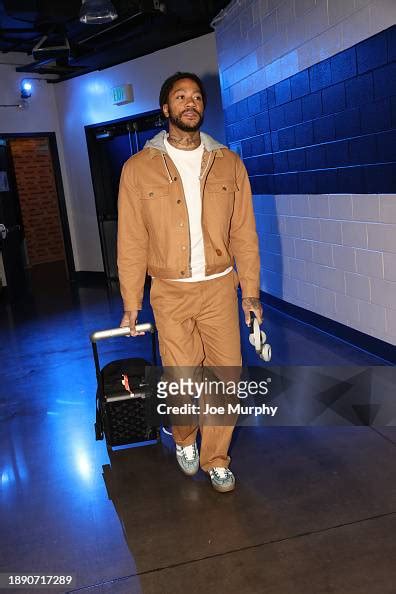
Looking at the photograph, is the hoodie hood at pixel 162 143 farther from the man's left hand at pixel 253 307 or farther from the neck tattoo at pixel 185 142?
the man's left hand at pixel 253 307

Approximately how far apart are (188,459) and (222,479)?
213mm

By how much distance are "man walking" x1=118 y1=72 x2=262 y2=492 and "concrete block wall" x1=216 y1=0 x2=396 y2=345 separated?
1394mm

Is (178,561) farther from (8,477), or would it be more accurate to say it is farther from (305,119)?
(305,119)

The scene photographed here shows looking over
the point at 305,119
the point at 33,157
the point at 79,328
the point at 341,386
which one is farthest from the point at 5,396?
the point at 33,157

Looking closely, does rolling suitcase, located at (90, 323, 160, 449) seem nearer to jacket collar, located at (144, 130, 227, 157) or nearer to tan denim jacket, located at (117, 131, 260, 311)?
tan denim jacket, located at (117, 131, 260, 311)

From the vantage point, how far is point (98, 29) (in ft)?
19.0

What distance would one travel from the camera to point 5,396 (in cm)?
388

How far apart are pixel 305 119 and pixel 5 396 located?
2.91 metres

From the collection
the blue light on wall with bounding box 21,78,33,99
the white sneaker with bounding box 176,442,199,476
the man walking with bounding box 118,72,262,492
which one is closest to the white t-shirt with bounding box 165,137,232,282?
the man walking with bounding box 118,72,262,492

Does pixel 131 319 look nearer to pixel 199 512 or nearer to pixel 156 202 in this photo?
pixel 156 202

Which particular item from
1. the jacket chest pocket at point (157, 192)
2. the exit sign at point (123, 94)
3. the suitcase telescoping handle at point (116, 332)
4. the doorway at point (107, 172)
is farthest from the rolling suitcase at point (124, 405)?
the doorway at point (107, 172)

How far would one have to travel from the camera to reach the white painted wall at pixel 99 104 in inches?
248

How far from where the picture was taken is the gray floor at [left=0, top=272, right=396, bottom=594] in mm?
1914

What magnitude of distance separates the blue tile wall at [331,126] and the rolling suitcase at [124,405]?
1.84m
